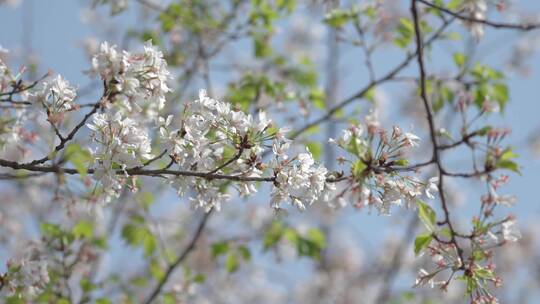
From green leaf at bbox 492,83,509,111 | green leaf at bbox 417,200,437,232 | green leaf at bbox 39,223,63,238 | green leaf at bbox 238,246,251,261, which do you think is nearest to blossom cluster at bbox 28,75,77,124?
green leaf at bbox 417,200,437,232

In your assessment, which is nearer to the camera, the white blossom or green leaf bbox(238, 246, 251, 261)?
the white blossom

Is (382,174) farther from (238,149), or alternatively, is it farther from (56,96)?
(56,96)

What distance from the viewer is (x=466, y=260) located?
2.40m

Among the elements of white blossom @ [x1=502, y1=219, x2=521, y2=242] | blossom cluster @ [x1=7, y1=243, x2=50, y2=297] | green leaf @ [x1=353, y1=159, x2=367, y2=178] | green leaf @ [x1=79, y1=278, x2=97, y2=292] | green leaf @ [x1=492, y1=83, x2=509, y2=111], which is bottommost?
blossom cluster @ [x1=7, y1=243, x2=50, y2=297]

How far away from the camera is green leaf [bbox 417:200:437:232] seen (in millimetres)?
2373

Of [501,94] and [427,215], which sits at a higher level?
[501,94]

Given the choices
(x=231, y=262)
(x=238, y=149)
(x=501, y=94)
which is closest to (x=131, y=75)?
(x=238, y=149)

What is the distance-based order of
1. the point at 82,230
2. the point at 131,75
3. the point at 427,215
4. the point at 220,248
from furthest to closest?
the point at 220,248 → the point at 82,230 → the point at 427,215 → the point at 131,75

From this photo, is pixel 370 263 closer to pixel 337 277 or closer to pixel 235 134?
pixel 337 277

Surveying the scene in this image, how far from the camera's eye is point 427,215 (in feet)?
7.84

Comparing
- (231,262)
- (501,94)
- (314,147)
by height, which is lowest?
(231,262)

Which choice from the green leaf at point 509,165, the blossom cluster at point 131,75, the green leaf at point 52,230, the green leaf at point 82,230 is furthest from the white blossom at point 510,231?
the green leaf at point 82,230

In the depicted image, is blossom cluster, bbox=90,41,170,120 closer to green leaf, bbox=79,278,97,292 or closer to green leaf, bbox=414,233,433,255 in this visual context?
green leaf, bbox=414,233,433,255

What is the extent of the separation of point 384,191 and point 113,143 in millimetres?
998
